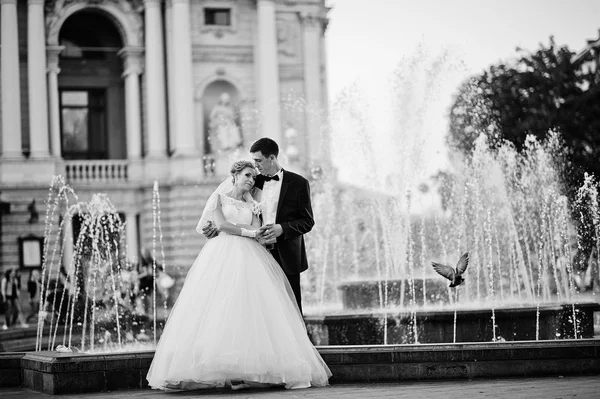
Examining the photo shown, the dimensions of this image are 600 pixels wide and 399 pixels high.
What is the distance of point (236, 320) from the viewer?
36.1 feet

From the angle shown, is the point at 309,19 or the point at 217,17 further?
the point at 309,19

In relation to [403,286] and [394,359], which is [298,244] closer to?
[394,359]

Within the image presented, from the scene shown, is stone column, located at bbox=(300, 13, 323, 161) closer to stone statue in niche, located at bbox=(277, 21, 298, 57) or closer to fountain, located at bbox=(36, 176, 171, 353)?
stone statue in niche, located at bbox=(277, 21, 298, 57)

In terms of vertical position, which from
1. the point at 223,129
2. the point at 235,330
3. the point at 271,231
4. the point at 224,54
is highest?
the point at 224,54

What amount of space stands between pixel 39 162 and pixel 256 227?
32.9 m

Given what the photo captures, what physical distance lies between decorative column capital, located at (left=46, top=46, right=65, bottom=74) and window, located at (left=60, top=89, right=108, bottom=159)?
7.86ft

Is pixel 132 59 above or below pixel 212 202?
above

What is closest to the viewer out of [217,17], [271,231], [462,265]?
[271,231]

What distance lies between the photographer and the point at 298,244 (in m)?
11.7

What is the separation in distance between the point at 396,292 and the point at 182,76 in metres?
26.5

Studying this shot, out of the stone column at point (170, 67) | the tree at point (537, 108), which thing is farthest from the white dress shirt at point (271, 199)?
the stone column at point (170, 67)

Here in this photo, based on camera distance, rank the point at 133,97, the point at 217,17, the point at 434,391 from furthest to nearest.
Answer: the point at 217,17
the point at 133,97
the point at 434,391

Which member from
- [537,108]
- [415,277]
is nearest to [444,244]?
[415,277]

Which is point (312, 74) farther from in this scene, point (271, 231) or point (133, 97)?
point (271, 231)
